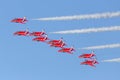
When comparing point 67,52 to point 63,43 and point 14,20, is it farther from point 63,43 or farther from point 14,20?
point 14,20

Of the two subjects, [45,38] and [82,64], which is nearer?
[82,64]

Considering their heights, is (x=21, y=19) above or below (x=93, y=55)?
above

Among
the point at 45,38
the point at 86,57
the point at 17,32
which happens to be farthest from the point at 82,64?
the point at 17,32

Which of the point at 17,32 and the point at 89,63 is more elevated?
the point at 17,32

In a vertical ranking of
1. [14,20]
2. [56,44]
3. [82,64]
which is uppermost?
[14,20]

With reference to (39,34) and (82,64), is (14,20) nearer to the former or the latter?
(39,34)

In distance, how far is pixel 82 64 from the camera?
340 feet

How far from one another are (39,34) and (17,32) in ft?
21.9

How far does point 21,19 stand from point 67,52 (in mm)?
16822

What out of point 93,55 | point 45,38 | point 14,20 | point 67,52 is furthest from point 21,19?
point 93,55

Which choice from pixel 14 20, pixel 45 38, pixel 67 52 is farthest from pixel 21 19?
pixel 67 52

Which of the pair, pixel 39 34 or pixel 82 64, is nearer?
pixel 82 64

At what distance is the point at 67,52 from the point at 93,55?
311 inches

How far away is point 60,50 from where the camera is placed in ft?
352
